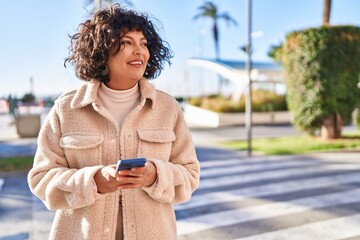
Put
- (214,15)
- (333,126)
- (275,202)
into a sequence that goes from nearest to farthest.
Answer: (275,202), (333,126), (214,15)

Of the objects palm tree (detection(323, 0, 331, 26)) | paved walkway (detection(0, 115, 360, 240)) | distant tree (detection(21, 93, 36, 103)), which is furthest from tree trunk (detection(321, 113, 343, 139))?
distant tree (detection(21, 93, 36, 103))

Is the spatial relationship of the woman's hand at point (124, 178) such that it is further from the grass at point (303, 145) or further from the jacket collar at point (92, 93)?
the grass at point (303, 145)

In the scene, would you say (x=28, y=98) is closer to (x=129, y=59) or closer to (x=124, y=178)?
(x=129, y=59)

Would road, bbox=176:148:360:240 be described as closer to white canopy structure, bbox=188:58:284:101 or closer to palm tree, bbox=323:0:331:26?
palm tree, bbox=323:0:331:26

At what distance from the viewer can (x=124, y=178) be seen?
1472 millimetres

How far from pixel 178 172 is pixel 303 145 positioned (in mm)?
11339

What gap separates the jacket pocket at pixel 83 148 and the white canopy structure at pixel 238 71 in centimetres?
2371

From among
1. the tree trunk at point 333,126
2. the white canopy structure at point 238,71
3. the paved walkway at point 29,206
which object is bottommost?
the paved walkway at point 29,206

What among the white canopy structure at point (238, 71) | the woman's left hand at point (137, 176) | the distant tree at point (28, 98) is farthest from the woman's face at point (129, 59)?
the white canopy structure at point (238, 71)

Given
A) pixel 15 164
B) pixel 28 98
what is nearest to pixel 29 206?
pixel 15 164

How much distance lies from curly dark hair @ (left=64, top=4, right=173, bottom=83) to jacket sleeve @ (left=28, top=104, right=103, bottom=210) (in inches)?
9.8

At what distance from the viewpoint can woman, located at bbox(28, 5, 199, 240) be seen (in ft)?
5.57

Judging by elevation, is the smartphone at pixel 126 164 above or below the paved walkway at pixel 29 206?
above

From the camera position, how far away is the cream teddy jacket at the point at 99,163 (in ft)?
5.55
